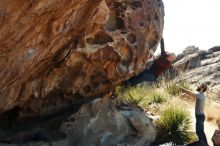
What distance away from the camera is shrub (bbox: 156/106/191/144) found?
14342mm

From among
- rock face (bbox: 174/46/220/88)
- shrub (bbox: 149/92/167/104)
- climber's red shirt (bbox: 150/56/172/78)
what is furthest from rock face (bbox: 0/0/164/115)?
rock face (bbox: 174/46/220/88)

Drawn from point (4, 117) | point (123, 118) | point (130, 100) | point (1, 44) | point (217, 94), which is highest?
point (1, 44)

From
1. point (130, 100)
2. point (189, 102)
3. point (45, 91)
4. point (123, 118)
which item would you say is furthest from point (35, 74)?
point (189, 102)

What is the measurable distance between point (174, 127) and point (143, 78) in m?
7.63

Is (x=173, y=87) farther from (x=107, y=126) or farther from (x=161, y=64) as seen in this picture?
(x=107, y=126)

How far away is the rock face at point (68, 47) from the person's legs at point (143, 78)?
27.4 feet

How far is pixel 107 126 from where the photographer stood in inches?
486

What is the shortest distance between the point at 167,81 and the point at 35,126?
1221cm

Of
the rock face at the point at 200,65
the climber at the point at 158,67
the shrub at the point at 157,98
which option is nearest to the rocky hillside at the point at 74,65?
the climber at the point at 158,67

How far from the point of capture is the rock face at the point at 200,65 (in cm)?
2525

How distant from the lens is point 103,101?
40.9 ft

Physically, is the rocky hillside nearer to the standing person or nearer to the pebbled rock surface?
the pebbled rock surface

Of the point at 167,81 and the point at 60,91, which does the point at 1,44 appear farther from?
the point at 167,81

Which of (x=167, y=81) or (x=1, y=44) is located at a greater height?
(x=1, y=44)
